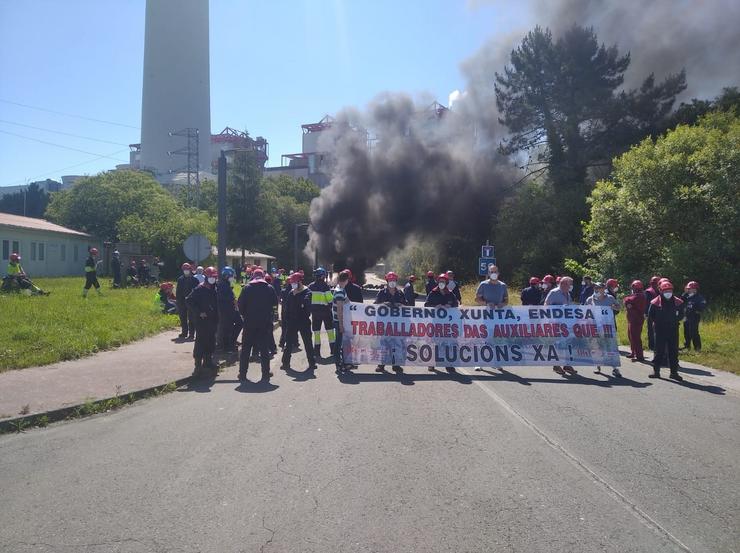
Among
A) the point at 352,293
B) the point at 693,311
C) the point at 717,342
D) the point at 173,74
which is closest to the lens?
the point at 352,293

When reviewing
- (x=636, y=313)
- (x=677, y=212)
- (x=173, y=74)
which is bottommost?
(x=636, y=313)

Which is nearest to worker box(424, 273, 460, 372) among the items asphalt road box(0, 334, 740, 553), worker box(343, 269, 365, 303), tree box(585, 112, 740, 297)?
worker box(343, 269, 365, 303)

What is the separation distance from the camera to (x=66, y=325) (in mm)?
12758

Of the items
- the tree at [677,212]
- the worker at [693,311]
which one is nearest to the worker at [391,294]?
the worker at [693,311]

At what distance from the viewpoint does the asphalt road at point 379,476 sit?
144 inches

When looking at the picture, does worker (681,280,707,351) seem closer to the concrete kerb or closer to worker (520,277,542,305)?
worker (520,277,542,305)

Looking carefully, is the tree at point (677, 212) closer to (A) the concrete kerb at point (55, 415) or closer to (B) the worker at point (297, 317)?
(B) the worker at point (297, 317)

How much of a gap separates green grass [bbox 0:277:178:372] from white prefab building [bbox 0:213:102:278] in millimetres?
14171

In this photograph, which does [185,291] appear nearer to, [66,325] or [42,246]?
[66,325]

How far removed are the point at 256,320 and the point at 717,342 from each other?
1052 cm

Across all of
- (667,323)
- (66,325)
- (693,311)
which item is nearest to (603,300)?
(667,323)

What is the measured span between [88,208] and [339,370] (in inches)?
1621

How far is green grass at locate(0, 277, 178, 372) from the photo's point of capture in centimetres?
1011

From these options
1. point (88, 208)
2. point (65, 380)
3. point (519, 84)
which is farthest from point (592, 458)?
point (88, 208)
